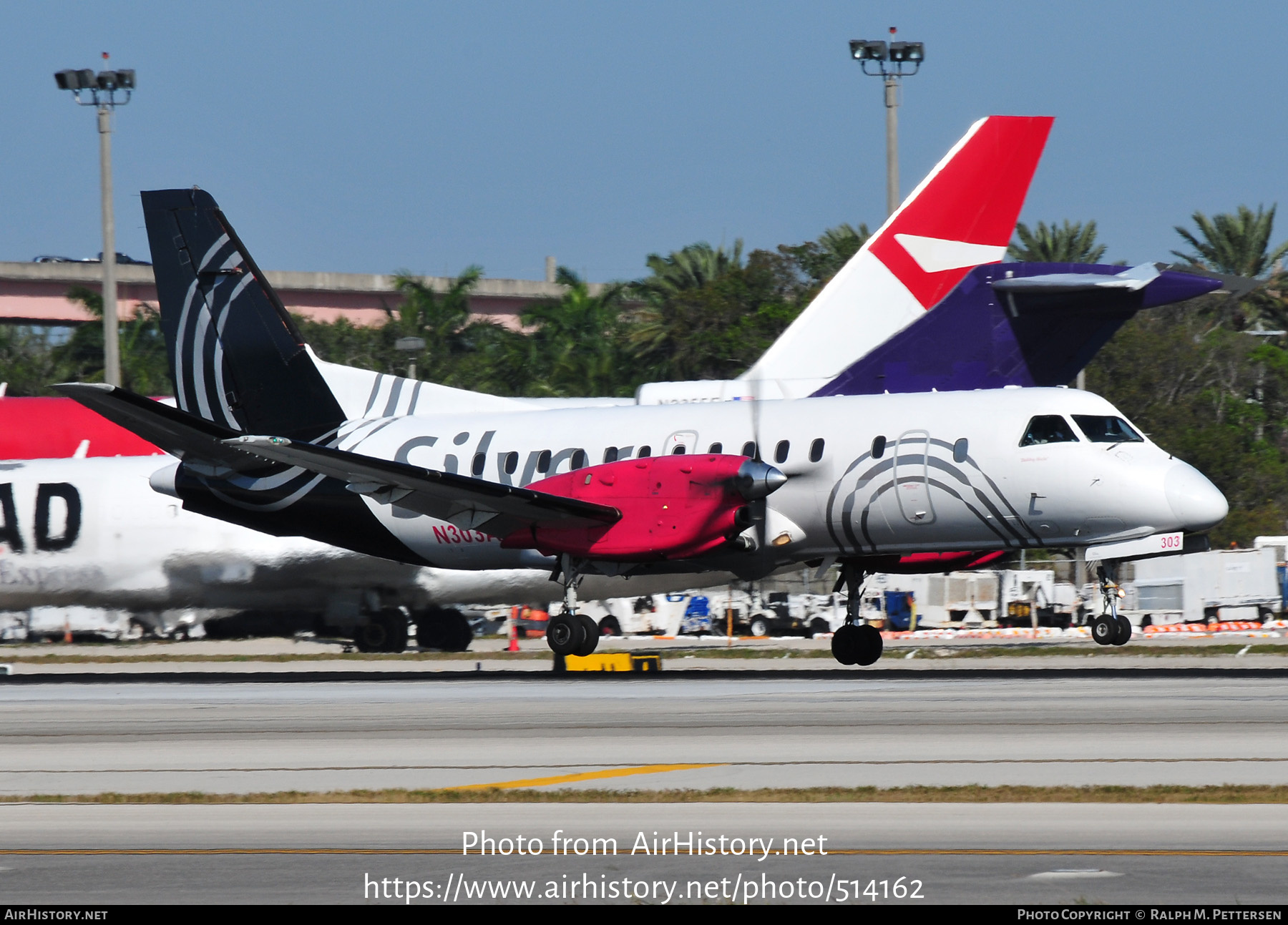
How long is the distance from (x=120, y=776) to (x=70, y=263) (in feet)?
261

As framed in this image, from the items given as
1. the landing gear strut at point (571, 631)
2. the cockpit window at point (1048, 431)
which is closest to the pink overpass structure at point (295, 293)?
the landing gear strut at point (571, 631)

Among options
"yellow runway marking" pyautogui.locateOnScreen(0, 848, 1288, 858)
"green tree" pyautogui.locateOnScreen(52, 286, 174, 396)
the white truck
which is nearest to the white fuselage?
"yellow runway marking" pyautogui.locateOnScreen(0, 848, 1288, 858)

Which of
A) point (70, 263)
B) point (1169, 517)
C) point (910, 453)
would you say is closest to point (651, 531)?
point (910, 453)

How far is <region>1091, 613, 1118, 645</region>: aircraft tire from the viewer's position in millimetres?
22109

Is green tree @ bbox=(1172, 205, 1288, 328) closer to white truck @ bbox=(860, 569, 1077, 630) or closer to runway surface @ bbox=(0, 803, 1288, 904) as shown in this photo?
white truck @ bbox=(860, 569, 1077, 630)

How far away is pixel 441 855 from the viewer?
9.30 metres

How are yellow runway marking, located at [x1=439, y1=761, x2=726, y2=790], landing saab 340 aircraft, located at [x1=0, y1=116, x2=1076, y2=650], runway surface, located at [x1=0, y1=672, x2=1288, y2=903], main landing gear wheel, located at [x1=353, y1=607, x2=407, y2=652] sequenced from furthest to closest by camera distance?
1. main landing gear wheel, located at [x1=353, y1=607, x2=407, y2=652]
2. landing saab 340 aircraft, located at [x1=0, y1=116, x2=1076, y2=650]
3. yellow runway marking, located at [x1=439, y1=761, x2=726, y2=790]
4. runway surface, located at [x1=0, y1=672, x2=1288, y2=903]

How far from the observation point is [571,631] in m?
24.1

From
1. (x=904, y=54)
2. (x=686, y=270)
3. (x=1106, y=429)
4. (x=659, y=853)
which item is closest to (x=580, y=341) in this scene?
(x=686, y=270)

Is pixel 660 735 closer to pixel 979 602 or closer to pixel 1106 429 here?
pixel 1106 429

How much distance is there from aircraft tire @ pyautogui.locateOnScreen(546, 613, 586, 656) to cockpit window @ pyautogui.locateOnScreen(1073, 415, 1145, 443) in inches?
310

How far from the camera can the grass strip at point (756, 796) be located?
11141 mm
